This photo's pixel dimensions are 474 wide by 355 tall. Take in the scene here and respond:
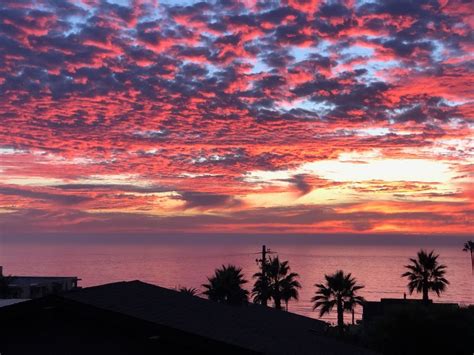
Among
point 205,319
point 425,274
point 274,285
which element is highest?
point 425,274

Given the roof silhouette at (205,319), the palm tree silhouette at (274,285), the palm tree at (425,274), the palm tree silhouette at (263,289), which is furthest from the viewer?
the palm tree at (425,274)

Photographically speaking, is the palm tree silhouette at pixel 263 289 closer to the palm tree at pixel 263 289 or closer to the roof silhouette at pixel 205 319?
the palm tree at pixel 263 289

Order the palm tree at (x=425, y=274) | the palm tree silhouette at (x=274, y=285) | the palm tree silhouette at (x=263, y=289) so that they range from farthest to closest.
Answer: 1. the palm tree at (x=425, y=274)
2. the palm tree silhouette at (x=274, y=285)
3. the palm tree silhouette at (x=263, y=289)

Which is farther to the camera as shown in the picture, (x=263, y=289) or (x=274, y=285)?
(x=274, y=285)

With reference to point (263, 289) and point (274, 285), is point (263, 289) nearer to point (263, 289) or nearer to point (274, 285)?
point (263, 289)

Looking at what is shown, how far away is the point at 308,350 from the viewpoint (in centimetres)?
2344

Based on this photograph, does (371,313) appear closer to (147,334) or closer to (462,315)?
(462,315)

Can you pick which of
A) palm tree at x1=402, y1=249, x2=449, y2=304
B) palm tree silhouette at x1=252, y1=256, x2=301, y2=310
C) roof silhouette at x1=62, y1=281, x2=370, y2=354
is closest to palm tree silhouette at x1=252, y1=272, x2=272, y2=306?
palm tree silhouette at x1=252, y1=256, x2=301, y2=310

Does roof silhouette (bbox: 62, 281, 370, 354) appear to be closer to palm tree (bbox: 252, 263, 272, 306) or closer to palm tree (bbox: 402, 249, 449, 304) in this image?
palm tree (bbox: 252, 263, 272, 306)

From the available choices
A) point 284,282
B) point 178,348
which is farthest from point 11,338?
point 284,282

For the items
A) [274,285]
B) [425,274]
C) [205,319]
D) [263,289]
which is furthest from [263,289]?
[205,319]

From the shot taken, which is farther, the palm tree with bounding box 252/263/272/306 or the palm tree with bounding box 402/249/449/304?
the palm tree with bounding box 402/249/449/304

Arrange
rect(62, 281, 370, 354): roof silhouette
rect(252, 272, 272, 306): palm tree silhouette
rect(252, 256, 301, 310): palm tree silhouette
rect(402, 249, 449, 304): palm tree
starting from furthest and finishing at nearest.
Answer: rect(402, 249, 449, 304): palm tree
rect(252, 256, 301, 310): palm tree silhouette
rect(252, 272, 272, 306): palm tree silhouette
rect(62, 281, 370, 354): roof silhouette

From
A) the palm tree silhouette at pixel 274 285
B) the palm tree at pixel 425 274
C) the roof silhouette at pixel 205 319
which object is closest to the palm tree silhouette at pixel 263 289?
the palm tree silhouette at pixel 274 285
